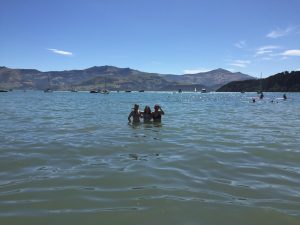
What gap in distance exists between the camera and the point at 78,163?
1102 centimetres

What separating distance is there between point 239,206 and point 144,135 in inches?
442

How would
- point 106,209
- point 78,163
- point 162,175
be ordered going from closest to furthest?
point 106,209, point 162,175, point 78,163

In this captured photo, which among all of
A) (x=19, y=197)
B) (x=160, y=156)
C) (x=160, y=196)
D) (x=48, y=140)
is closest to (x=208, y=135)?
(x=160, y=156)

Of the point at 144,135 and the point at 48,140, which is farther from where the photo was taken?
the point at 144,135

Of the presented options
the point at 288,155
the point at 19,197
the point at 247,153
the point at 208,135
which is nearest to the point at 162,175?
the point at 19,197

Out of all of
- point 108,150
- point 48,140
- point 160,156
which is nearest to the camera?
point 160,156

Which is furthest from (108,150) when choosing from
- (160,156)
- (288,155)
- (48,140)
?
(288,155)

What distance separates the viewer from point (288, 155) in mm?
12711

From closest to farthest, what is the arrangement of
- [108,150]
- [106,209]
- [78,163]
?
[106,209]
[78,163]
[108,150]

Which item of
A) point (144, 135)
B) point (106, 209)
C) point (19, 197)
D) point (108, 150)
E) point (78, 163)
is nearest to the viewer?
point (106, 209)

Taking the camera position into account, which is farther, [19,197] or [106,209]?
[19,197]

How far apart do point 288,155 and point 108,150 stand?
629 centimetres

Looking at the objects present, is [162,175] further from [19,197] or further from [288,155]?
[288,155]

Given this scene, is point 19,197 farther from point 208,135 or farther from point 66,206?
point 208,135
